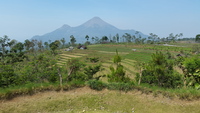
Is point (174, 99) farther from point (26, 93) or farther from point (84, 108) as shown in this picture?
point (26, 93)

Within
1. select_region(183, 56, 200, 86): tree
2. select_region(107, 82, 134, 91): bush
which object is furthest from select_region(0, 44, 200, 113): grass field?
select_region(183, 56, 200, 86): tree

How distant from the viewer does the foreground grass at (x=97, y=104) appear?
5.91 meters

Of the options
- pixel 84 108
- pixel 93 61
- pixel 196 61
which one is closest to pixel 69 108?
pixel 84 108

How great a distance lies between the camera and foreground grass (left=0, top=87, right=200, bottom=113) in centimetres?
591

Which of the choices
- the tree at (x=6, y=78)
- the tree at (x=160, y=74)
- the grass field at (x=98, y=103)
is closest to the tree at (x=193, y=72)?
the grass field at (x=98, y=103)

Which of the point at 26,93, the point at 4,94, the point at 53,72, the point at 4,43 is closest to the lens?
the point at 4,94

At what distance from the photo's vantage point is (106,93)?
736cm

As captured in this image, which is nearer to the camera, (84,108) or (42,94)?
(84,108)

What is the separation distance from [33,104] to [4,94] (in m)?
1.66

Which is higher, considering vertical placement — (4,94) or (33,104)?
(4,94)

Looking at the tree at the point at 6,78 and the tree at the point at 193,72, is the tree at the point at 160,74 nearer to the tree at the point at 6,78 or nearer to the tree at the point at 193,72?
the tree at the point at 193,72

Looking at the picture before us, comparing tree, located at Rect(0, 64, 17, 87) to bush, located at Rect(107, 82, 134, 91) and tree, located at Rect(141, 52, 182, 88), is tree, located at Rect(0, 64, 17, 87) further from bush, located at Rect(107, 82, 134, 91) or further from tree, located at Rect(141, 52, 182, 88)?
tree, located at Rect(141, 52, 182, 88)

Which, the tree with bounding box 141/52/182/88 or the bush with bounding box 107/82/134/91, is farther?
the tree with bounding box 141/52/182/88

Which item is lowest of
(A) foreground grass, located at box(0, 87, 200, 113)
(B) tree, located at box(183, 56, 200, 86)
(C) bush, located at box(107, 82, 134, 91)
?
(A) foreground grass, located at box(0, 87, 200, 113)
